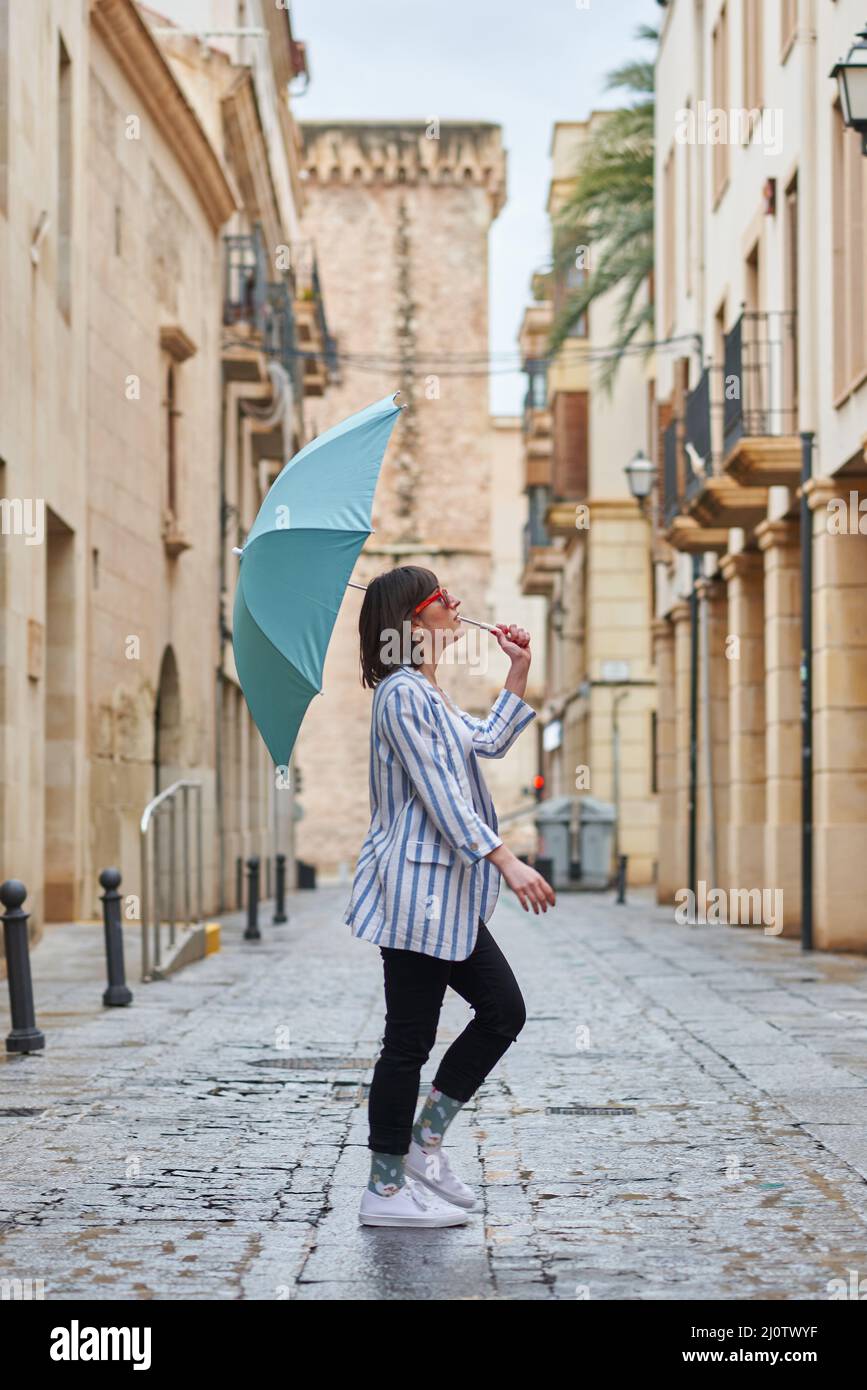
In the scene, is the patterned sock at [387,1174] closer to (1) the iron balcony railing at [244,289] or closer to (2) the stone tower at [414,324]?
(1) the iron balcony railing at [244,289]

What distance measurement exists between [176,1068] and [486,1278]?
442cm

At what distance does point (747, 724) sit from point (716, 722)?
2.64 meters

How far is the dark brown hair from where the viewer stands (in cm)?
568

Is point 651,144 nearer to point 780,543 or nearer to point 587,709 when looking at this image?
point 587,709

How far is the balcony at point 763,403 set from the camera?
1786 cm

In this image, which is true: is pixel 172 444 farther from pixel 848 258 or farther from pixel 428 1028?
pixel 428 1028

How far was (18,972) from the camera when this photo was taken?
30.8 feet

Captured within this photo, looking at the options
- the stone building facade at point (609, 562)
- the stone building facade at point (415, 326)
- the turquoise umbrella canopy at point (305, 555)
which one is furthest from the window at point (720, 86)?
the stone building facade at point (415, 326)

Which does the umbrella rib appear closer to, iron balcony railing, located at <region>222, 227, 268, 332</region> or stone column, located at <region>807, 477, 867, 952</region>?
stone column, located at <region>807, 477, 867, 952</region>

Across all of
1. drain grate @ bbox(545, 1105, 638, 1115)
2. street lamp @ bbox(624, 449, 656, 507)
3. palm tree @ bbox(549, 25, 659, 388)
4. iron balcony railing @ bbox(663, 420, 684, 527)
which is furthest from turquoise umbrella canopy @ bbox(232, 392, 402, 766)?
palm tree @ bbox(549, 25, 659, 388)

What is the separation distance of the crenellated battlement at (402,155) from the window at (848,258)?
44.7 m

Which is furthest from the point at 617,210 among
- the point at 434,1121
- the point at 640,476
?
the point at 434,1121

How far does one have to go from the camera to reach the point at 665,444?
25.2m

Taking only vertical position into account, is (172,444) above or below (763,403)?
above
